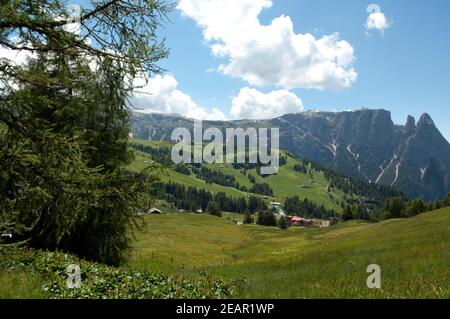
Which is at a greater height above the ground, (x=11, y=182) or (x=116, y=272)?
(x=11, y=182)

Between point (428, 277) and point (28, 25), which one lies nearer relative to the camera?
point (28, 25)

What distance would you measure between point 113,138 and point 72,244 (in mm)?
6812

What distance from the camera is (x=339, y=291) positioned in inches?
394

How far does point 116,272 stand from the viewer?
13.5 meters

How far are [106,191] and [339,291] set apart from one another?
725 centimetres

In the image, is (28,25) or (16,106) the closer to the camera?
(28,25)

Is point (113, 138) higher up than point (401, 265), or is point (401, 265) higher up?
point (113, 138)

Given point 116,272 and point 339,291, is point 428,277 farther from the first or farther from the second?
point 116,272

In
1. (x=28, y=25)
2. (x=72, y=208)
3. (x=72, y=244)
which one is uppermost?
(x=28, y=25)
